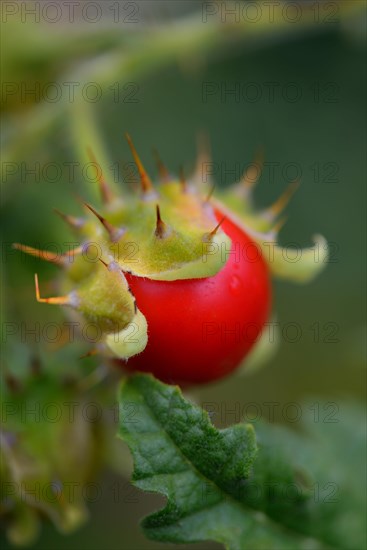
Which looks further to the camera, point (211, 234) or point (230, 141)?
point (230, 141)

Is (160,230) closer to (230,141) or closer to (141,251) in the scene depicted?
(141,251)

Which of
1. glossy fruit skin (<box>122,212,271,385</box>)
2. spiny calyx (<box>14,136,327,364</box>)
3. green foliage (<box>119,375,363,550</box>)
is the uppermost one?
spiny calyx (<box>14,136,327,364</box>)

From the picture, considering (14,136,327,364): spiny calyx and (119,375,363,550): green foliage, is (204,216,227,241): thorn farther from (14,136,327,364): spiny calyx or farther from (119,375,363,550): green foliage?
(119,375,363,550): green foliage

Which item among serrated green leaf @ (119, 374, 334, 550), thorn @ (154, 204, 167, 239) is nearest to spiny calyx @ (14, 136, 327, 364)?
thorn @ (154, 204, 167, 239)

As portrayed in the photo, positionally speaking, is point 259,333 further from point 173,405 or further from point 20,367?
point 20,367

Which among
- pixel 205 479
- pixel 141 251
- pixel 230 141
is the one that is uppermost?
pixel 230 141

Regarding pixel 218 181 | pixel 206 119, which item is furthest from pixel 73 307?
pixel 206 119

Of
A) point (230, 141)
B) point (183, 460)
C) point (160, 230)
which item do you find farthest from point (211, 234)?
point (230, 141)

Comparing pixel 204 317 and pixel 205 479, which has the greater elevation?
pixel 204 317
